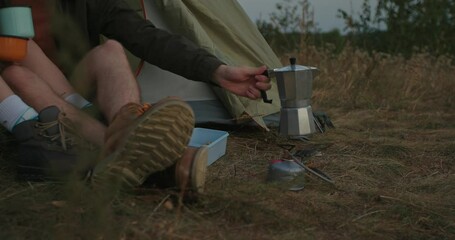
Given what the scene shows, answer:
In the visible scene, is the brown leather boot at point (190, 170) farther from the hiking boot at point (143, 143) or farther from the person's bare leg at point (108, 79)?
the person's bare leg at point (108, 79)

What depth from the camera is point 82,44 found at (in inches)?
64.1

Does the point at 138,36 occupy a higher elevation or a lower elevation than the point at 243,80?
higher

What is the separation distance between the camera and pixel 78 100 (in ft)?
6.03

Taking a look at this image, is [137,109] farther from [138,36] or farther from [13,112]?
[138,36]

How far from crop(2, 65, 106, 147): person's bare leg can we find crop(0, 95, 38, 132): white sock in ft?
0.14

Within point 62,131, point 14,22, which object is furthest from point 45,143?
point 14,22

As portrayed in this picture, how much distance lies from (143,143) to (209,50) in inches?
43.0

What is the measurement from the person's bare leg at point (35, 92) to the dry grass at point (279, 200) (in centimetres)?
20

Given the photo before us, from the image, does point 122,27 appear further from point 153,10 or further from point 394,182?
point 394,182

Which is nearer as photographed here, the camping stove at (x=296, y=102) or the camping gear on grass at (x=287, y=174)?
the camping gear on grass at (x=287, y=174)

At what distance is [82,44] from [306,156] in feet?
3.13

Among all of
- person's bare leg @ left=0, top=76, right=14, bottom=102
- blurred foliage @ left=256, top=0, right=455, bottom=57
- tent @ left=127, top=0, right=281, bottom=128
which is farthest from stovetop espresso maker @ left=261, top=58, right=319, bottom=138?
blurred foliage @ left=256, top=0, right=455, bottom=57

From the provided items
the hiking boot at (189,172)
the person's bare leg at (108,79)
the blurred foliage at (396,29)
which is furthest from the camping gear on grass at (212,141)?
the blurred foliage at (396,29)

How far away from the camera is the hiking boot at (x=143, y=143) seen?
1406 millimetres
